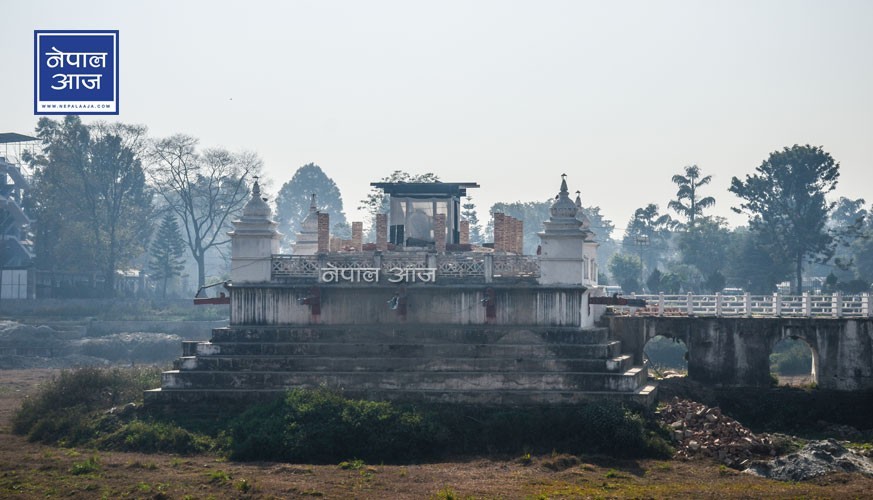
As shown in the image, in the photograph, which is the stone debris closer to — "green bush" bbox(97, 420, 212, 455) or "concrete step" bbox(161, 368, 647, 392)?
"concrete step" bbox(161, 368, 647, 392)

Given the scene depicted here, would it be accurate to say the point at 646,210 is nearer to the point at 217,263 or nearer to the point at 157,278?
the point at 157,278

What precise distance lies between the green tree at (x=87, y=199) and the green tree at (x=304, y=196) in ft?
237

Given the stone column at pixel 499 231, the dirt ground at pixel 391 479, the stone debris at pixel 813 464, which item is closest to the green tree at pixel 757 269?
the stone column at pixel 499 231

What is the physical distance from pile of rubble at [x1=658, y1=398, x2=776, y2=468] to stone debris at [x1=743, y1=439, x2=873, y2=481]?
0.89m

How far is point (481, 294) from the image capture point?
151ft

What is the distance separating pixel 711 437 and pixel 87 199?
262 feet

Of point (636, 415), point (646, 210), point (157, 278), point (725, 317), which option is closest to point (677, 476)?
point (636, 415)

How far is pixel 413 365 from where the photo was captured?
144 ft

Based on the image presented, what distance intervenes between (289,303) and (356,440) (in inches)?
358

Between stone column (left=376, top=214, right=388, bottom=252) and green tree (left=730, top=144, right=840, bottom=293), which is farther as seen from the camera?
green tree (left=730, top=144, right=840, bottom=293)

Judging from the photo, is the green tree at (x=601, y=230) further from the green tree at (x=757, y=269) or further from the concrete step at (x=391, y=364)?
the concrete step at (x=391, y=364)

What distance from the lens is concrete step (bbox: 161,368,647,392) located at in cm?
4250

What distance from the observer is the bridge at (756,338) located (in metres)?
→ 49.1

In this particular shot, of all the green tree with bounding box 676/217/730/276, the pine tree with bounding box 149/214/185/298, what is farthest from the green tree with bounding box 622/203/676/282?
the pine tree with bounding box 149/214/185/298
